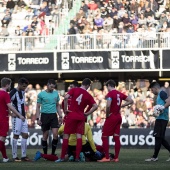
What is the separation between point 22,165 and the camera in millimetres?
18109

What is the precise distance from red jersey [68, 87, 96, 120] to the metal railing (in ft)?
48.3

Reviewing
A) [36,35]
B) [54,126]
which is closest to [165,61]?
[36,35]

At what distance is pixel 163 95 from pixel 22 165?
3763mm

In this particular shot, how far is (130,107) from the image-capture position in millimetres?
32438

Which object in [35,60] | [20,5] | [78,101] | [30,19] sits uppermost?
[20,5]

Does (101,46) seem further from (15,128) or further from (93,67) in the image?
(15,128)

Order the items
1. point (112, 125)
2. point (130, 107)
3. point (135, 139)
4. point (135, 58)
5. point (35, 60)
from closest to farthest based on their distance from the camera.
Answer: point (112, 125), point (135, 139), point (130, 107), point (135, 58), point (35, 60)

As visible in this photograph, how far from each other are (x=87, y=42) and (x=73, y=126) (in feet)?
51.7

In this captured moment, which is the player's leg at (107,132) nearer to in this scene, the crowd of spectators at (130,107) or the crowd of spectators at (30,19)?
the crowd of spectators at (130,107)

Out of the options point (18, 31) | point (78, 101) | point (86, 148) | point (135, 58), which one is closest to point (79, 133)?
point (78, 101)

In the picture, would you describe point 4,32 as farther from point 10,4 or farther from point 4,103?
point 4,103

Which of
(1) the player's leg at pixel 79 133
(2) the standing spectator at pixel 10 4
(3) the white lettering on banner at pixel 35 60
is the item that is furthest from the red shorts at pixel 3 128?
(2) the standing spectator at pixel 10 4

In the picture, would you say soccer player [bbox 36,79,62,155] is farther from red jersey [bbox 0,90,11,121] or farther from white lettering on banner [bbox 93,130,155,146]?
white lettering on banner [bbox 93,130,155,146]

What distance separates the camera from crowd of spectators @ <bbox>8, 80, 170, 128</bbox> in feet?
104
